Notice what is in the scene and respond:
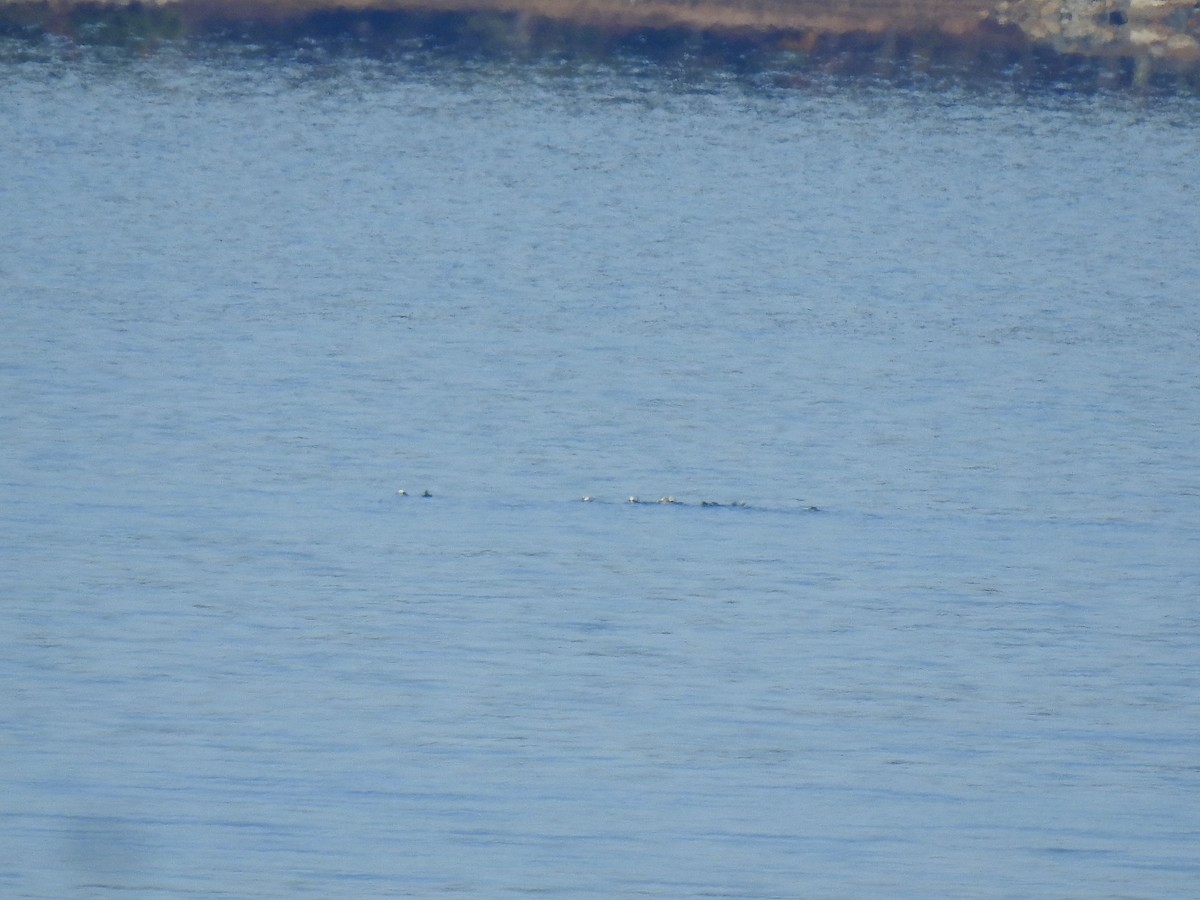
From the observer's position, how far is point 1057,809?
10.3 m

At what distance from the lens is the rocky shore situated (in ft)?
160

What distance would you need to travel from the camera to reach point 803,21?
162ft

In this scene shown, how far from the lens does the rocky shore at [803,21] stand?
48.8 meters

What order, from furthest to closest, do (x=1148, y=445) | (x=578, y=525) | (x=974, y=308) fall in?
(x=974, y=308), (x=1148, y=445), (x=578, y=525)

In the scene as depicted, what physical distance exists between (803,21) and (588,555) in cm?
3733

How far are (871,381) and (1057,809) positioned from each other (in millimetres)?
9805

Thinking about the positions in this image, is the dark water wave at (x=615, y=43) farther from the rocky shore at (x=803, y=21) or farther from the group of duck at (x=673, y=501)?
the group of duck at (x=673, y=501)

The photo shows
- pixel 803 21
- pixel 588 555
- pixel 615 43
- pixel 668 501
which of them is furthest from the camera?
pixel 803 21

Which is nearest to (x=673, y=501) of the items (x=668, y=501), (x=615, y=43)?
(x=668, y=501)

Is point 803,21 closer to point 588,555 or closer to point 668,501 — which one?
point 668,501

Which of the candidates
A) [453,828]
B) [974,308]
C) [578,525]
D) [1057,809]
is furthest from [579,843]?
[974,308]

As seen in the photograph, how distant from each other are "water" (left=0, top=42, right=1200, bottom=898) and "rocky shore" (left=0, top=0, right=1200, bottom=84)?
19540 millimetres

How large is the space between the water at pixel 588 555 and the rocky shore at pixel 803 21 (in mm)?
19540

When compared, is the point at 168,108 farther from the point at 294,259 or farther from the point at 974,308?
the point at 974,308
